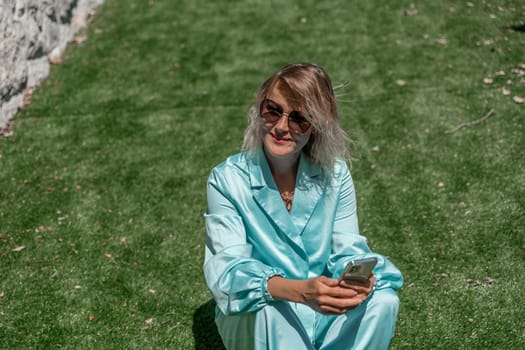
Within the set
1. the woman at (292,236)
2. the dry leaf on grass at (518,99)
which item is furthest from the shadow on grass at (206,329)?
the dry leaf on grass at (518,99)

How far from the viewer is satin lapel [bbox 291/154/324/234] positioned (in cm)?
307

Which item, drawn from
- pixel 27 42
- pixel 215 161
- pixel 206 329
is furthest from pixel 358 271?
pixel 27 42

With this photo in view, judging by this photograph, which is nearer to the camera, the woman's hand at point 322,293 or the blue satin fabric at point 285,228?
the woman's hand at point 322,293

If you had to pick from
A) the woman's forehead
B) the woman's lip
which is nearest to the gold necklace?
the woman's lip

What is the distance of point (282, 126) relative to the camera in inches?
114

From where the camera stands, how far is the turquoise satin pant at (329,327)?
2.65 meters

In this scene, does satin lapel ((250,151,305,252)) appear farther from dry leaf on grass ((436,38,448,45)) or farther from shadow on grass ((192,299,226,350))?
dry leaf on grass ((436,38,448,45))

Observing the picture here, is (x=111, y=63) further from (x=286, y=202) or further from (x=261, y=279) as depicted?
(x=261, y=279)

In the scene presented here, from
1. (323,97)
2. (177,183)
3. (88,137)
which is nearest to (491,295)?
(323,97)

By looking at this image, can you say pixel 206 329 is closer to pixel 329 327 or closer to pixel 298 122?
pixel 329 327

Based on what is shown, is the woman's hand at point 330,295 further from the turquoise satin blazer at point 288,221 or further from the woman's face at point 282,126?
the woman's face at point 282,126

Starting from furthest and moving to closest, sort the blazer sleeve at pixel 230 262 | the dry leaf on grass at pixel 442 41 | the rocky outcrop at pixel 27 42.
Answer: the dry leaf on grass at pixel 442 41, the rocky outcrop at pixel 27 42, the blazer sleeve at pixel 230 262

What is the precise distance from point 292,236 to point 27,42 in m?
4.68

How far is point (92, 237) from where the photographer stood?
4.70m
